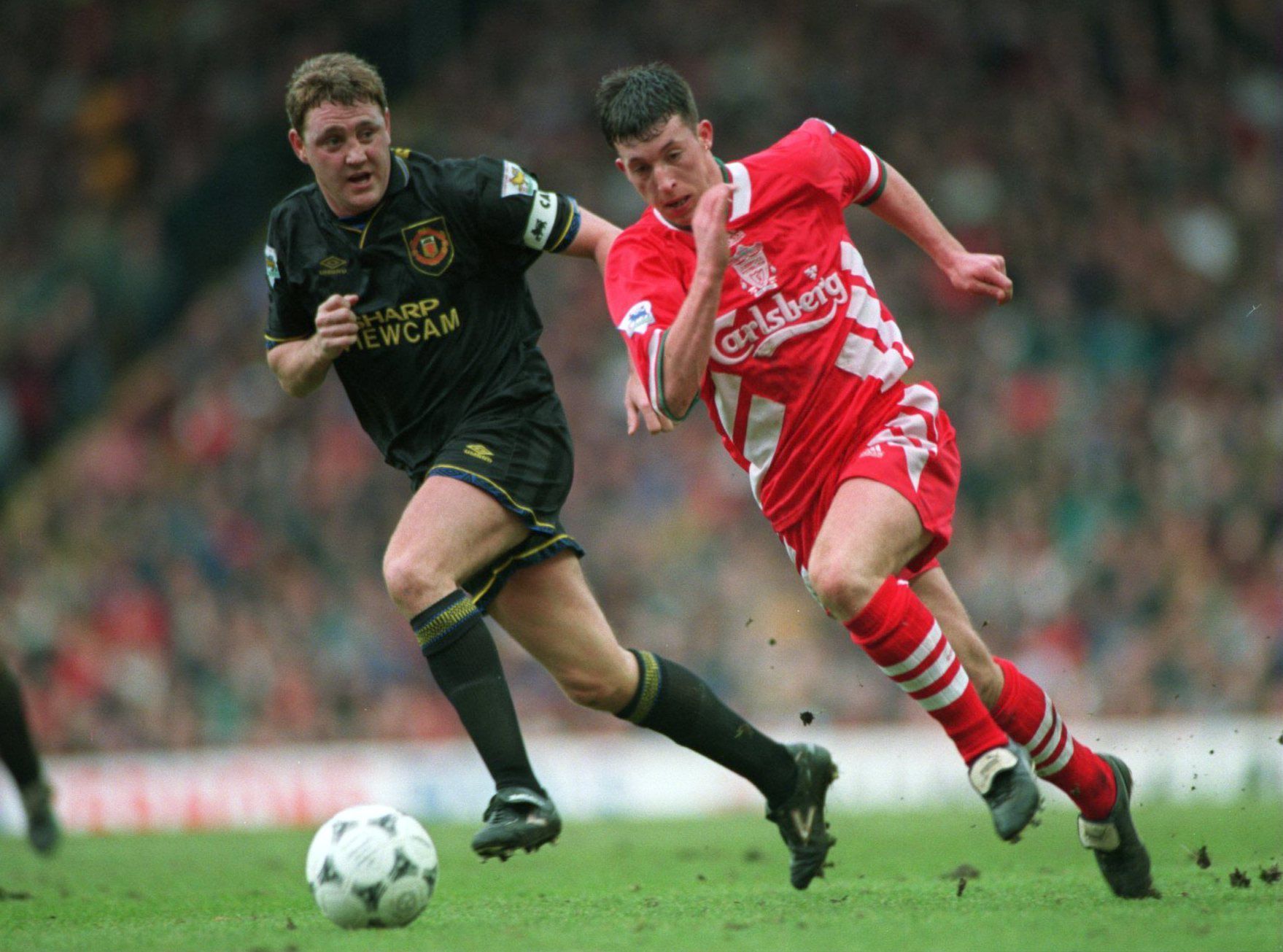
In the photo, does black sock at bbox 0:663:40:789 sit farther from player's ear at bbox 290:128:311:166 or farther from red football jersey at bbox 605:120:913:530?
red football jersey at bbox 605:120:913:530

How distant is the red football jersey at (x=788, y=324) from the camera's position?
5.19 metres

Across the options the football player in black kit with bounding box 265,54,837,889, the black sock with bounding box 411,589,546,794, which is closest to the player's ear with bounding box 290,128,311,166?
the football player in black kit with bounding box 265,54,837,889

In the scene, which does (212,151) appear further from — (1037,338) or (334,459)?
(1037,338)

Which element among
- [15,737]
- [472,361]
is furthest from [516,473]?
[15,737]

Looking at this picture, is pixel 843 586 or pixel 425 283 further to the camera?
pixel 425 283

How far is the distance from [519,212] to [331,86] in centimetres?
71

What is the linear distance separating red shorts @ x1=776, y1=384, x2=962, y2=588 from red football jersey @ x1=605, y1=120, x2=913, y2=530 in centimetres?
4

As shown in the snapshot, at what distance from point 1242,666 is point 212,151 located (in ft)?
35.9

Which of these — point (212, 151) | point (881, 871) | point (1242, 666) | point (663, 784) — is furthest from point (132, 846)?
point (212, 151)

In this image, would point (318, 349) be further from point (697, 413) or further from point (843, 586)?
point (697, 413)

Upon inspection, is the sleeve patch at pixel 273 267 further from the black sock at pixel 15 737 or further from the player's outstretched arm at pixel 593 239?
the black sock at pixel 15 737

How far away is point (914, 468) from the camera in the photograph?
5.12 metres

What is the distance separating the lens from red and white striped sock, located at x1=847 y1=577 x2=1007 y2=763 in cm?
484

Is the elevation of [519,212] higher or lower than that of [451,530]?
higher
